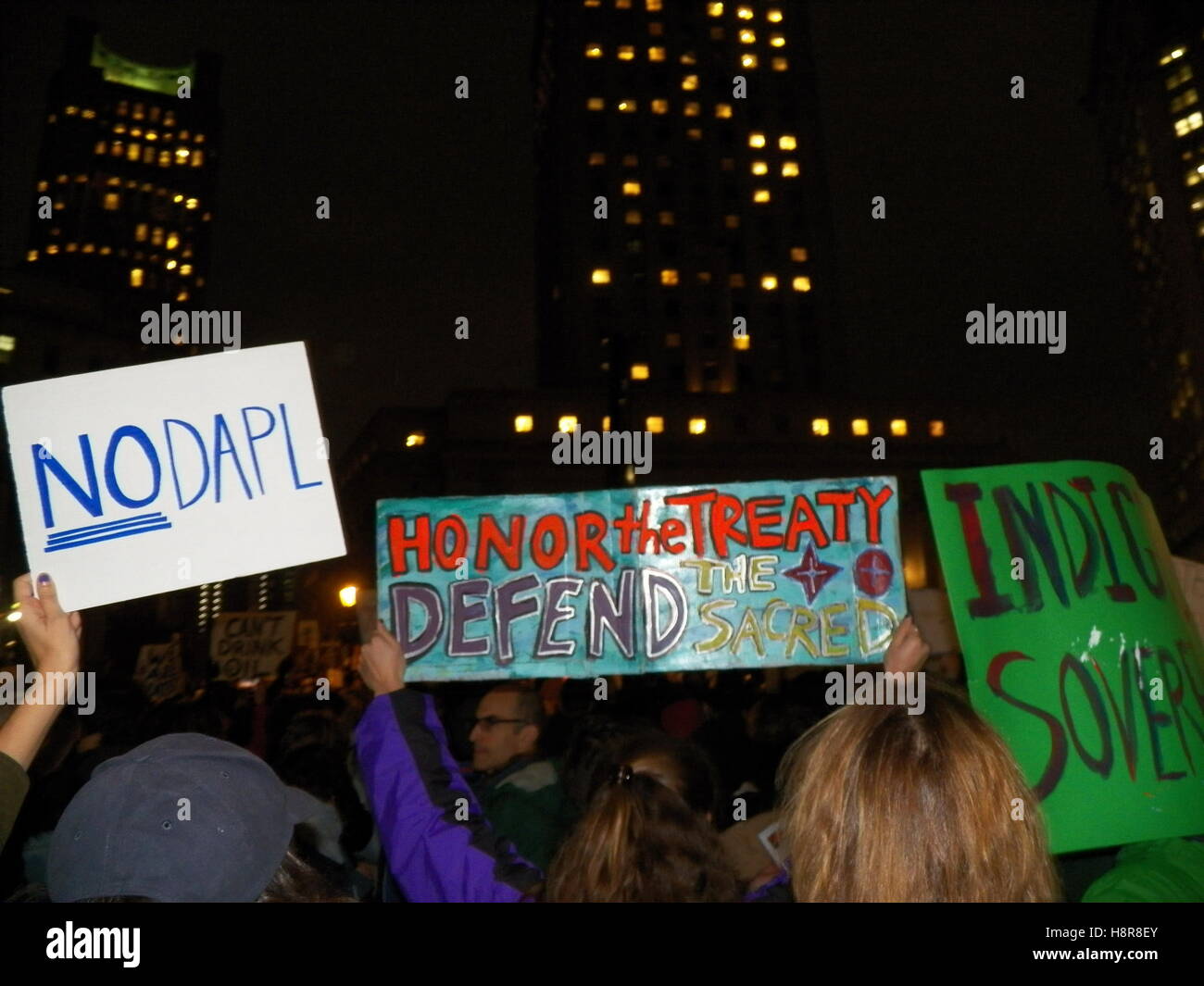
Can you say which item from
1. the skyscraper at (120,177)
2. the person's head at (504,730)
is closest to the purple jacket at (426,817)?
the person's head at (504,730)

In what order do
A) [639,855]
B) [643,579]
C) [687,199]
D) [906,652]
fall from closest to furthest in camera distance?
[639,855] < [906,652] < [643,579] < [687,199]

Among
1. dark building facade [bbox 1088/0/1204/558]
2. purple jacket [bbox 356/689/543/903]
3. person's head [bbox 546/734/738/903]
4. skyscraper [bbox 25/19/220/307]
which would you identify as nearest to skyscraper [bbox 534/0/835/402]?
dark building facade [bbox 1088/0/1204/558]

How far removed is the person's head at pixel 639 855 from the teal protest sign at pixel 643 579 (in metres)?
2.38

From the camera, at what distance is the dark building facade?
8975cm

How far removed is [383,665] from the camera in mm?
3064

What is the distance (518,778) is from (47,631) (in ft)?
6.28

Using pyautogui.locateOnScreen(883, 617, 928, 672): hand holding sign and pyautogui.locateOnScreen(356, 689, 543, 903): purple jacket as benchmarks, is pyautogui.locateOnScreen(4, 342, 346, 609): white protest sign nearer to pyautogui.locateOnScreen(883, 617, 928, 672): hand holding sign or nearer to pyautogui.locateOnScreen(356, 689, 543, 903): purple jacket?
pyautogui.locateOnScreen(356, 689, 543, 903): purple jacket

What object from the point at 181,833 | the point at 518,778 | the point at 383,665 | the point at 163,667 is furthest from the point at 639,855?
the point at 163,667

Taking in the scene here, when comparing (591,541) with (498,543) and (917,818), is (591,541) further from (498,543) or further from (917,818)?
(917,818)

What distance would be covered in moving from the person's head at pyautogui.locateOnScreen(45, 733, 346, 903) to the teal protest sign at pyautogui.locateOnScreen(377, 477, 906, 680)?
2645 mm

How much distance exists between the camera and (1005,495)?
3.44m
